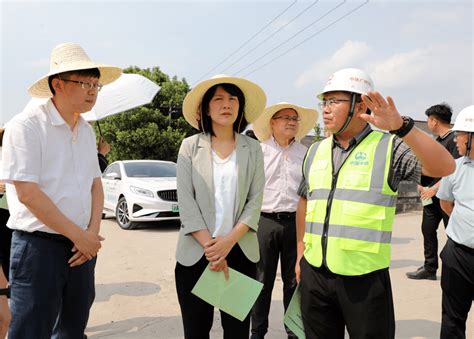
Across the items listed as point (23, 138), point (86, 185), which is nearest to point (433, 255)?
point (86, 185)

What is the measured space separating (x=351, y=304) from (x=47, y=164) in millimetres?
1672

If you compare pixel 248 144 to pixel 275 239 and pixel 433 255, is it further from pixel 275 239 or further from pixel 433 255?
pixel 433 255

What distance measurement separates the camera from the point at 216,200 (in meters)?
2.39

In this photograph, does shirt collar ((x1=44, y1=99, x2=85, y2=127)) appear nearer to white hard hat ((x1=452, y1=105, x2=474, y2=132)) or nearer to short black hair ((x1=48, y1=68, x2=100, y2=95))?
short black hair ((x1=48, y1=68, x2=100, y2=95))

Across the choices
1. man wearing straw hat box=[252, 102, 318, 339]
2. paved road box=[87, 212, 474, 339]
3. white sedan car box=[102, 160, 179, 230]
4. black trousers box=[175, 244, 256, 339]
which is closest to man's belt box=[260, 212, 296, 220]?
man wearing straw hat box=[252, 102, 318, 339]

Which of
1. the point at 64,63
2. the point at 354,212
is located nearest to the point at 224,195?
the point at 354,212

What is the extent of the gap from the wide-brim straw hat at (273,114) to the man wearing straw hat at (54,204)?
74.2 inches

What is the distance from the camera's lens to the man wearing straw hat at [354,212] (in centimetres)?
194

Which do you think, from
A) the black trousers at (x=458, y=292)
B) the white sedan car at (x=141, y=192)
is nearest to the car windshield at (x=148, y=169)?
the white sedan car at (x=141, y=192)

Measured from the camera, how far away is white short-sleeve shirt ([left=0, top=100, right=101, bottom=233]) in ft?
6.33

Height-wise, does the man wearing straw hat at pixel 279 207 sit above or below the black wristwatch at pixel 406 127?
below

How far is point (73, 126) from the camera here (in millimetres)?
2238

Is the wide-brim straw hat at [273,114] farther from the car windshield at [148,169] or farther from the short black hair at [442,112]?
the car windshield at [148,169]

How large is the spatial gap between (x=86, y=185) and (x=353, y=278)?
1498mm
